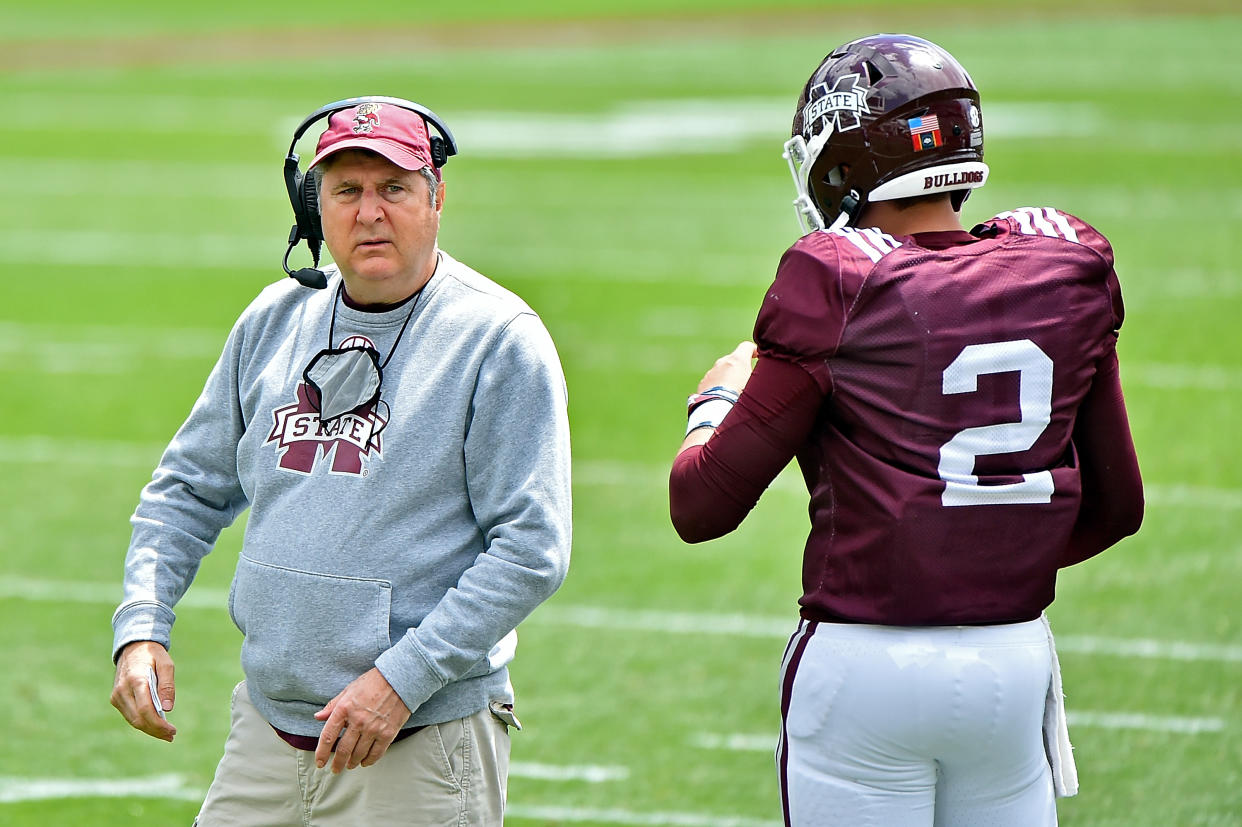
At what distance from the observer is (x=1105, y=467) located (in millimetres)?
2945

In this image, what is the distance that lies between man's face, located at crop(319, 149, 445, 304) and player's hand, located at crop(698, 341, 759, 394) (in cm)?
65

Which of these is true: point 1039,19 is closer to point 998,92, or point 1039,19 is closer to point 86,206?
point 998,92

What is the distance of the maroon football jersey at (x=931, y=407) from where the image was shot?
269 centimetres

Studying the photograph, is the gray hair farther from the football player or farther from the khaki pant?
the khaki pant

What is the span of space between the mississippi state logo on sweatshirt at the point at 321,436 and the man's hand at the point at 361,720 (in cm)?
39

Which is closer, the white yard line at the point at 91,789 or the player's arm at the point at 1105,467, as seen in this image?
the player's arm at the point at 1105,467

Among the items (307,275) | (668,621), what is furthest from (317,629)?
(668,621)

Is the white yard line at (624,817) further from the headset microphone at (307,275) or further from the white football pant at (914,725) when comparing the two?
the white football pant at (914,725)

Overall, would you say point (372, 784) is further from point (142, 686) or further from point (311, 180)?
point (311, 180)

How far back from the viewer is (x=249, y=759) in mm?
3262

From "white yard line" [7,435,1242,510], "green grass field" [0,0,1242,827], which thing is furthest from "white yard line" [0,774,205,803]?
"white yard line" [7,435,1242,510]

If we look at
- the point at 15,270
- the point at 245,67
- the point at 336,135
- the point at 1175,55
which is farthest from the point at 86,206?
the point at 1175,55

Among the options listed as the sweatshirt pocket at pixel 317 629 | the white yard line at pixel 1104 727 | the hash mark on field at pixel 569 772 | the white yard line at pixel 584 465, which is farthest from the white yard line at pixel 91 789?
the white yard line at pixel 584 465

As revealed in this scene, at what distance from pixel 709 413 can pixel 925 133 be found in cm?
59
